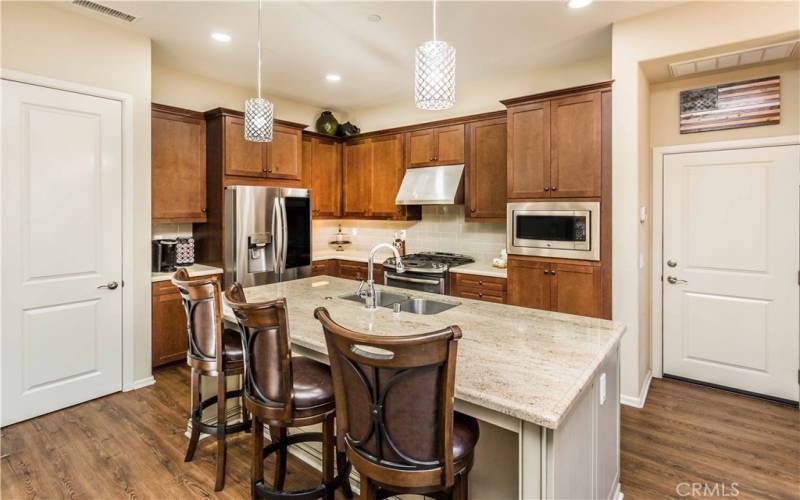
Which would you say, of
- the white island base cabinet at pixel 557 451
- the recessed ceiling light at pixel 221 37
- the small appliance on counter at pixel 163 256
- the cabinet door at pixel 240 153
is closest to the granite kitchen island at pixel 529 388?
the white island base cabinet at pixel 557 451

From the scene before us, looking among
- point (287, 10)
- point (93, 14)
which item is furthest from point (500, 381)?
point (93, 14)

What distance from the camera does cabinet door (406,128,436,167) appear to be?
4.78 m

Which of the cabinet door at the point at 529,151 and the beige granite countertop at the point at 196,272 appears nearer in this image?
the cabinet door at the point at 529,151

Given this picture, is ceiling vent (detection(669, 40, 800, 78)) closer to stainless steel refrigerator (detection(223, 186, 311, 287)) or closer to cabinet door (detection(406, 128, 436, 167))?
cabinet door (detection(406, 128, 436, 167))

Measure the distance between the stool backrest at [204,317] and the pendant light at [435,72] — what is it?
142 centimetres

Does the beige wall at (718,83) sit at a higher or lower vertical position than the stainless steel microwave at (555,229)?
higher

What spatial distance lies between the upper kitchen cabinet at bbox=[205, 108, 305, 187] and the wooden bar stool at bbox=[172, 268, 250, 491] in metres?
2.14

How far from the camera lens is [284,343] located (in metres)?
1.71

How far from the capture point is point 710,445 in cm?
264

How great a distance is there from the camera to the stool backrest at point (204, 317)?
7.04 feet

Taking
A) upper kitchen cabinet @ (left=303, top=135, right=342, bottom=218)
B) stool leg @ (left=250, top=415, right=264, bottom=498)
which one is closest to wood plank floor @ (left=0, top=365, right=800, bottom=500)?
stool leg @ (left=250, top=415, right=264, bottom=498)

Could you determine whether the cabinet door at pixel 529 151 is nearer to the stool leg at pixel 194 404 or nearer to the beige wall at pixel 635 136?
the beige wall at pixel 635 136

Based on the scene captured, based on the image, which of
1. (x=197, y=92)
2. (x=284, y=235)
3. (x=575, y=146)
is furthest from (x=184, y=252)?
(x=575, y=146)

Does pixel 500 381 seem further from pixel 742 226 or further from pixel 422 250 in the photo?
pixel 422 250
